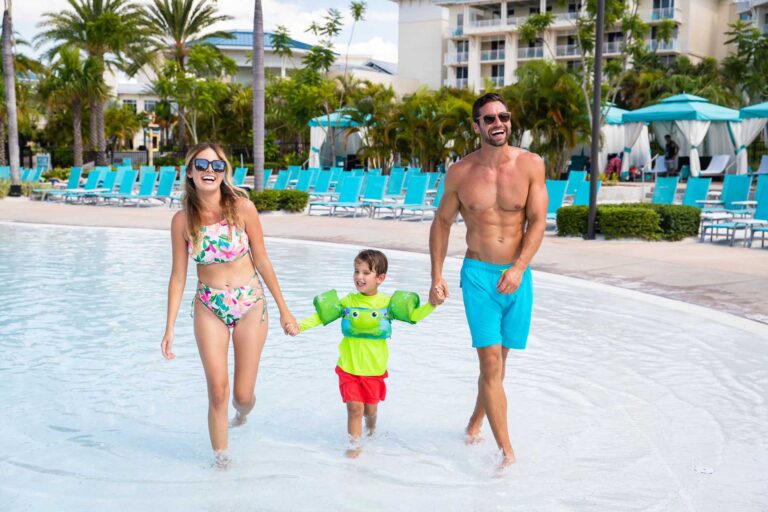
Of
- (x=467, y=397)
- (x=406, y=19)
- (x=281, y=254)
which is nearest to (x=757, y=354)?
(x=467, y=397)

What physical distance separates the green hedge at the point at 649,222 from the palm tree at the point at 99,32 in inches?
1177

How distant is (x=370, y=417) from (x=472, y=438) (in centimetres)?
53

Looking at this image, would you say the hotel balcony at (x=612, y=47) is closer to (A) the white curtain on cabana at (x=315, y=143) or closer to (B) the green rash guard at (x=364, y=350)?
(A) the white curtain on cabana at (x=315, y=143)

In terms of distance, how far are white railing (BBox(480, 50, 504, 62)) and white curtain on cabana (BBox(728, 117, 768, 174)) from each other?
110 feet

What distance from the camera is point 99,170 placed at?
22.8 m

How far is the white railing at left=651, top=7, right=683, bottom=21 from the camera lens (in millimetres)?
53562

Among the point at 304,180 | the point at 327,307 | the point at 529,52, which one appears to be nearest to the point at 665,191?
the point at 304,180

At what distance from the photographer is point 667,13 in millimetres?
53875

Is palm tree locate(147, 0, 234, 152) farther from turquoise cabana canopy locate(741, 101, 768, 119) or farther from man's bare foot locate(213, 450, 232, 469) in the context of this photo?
man's bare foot locate(213, 450, 232, 469)

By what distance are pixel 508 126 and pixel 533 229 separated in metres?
0.45

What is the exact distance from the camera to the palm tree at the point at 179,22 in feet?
136

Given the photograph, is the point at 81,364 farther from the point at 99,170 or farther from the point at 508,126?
the point at 99,170

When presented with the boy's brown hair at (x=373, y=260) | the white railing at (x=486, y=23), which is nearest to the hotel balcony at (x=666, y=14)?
the white railing at (x=486, y=23)

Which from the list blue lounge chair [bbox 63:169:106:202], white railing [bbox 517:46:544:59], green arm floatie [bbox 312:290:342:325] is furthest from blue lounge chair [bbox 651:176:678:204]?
white railing [bbox 517:46:544:59]
